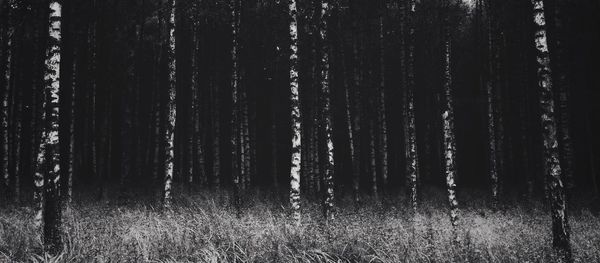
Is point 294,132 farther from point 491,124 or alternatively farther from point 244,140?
point 491,124

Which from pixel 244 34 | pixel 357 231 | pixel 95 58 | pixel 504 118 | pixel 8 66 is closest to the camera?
pixel 357 231

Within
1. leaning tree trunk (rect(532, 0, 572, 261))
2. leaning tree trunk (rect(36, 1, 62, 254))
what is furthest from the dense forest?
leaning tree trunk (rect(36, 1, 62, 254))

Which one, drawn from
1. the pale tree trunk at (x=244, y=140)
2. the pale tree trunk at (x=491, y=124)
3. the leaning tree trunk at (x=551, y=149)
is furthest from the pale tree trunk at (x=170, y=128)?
the pale tree trunk at (x=491, y=124)

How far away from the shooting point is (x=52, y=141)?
6773 millimetres

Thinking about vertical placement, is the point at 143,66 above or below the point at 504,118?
above

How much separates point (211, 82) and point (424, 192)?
14527mm

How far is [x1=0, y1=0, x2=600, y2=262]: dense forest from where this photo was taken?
13.9 meters

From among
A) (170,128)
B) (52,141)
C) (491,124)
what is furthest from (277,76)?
(52,141)

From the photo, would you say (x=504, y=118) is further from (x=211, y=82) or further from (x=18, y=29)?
(x=18, y=29)

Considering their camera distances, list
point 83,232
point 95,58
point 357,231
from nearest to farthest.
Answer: point 83,232 → point 357,231 → point 95,58

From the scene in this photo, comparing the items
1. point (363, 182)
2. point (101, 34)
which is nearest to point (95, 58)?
point (101, 34)

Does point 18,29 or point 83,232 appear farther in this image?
point 18,29

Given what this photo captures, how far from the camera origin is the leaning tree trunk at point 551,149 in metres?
6.74

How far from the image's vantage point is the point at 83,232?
729 cm
